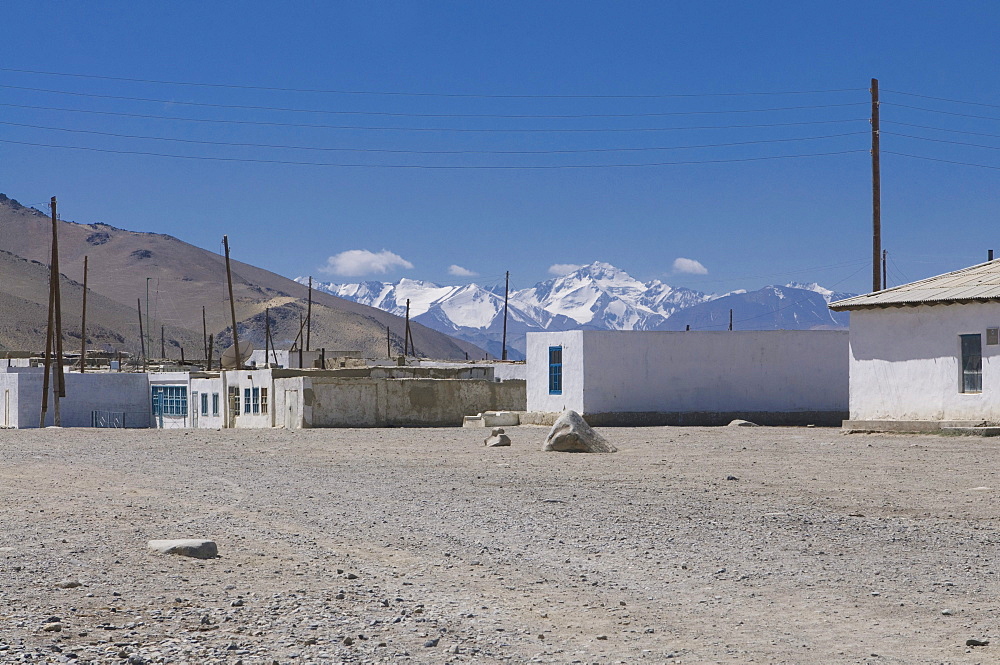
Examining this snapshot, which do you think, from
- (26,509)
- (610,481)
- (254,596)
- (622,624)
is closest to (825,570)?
(622,624)

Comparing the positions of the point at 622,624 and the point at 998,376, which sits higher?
the point at 998,376

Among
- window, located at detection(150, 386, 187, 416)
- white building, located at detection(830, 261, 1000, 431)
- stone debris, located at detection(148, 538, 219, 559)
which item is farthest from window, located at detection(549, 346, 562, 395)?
stone debris, located at detection(148, 538, 219, 559)

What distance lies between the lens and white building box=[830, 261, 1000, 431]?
25.8 metres

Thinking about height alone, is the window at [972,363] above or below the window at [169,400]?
above

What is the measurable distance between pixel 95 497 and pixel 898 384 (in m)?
19.9

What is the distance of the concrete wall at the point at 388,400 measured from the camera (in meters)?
41.0

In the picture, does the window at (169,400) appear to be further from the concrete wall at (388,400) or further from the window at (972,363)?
the window at (972,363)

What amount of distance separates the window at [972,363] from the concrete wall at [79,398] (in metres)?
44.4

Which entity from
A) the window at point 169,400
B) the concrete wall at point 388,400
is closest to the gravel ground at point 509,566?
the concrete wall at point 388,400

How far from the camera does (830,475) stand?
16844 millimetres

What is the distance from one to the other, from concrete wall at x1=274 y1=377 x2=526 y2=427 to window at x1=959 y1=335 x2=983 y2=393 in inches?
789

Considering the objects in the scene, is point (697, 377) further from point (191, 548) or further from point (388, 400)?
point (191, 548)

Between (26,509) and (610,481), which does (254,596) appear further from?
(610,481)

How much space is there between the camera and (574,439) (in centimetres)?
2186
